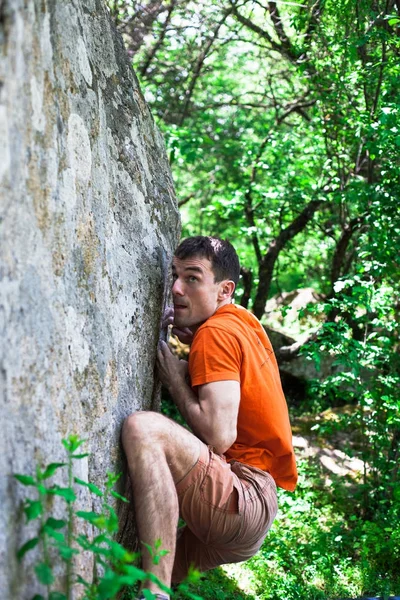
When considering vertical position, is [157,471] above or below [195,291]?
below

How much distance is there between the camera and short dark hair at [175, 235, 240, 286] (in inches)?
139

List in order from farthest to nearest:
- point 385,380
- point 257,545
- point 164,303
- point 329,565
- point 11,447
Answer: point 385,380 < point 329,565 < point 164,303 < point 257,545 < point 11,447

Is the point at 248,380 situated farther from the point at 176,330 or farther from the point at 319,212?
the point at 319,212

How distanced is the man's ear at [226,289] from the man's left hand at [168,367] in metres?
0.39

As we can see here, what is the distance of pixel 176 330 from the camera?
144 inches

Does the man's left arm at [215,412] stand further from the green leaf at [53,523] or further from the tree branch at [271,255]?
the tree branch at [271,255]

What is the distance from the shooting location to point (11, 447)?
6.88 feet

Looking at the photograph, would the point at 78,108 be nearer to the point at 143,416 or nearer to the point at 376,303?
the point at 143,416

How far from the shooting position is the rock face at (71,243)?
2.14m

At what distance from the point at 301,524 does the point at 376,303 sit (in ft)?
5.92

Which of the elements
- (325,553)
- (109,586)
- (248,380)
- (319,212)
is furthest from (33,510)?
(319,212)

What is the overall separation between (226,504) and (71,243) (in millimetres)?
1355

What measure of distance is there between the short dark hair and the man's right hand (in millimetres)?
324

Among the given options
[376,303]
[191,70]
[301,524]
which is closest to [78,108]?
[376,303]
